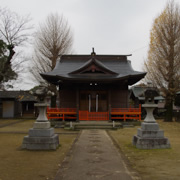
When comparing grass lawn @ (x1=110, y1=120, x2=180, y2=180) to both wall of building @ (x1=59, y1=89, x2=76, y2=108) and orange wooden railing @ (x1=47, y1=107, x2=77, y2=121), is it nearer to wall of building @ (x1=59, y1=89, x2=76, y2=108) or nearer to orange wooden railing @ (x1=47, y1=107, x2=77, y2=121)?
orange wooden railing @ (x1=47, y1=107, x2=77, y2=121)

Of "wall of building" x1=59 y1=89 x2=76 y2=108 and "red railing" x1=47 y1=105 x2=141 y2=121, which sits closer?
"red railing" x1=47 y1=105 x2=141 y2=121

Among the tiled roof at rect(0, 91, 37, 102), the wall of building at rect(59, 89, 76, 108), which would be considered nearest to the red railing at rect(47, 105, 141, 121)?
the wall of building at rect(59, 89, 76, 108)

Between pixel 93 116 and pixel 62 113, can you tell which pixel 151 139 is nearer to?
pixel 93 116

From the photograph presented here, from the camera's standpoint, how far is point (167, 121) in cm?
2425

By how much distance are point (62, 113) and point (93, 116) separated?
2724 mm

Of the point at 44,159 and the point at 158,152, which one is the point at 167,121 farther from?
Answer: the point at 44,159

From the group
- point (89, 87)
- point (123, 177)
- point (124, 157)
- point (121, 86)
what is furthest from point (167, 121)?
point (123, 177)

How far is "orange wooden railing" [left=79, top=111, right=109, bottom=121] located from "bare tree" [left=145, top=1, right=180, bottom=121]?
7695 millimetres

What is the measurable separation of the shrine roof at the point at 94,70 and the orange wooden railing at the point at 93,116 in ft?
9.76

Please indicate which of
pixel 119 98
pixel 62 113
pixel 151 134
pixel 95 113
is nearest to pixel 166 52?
pixel 119 98

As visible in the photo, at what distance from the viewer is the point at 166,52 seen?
22.1 metres

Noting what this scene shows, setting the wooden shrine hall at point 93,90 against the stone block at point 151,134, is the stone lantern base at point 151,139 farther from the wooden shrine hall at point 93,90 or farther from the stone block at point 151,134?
the wooden shrine hall at point 93,90

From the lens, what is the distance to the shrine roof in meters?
18.4

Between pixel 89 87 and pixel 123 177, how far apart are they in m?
15.5
